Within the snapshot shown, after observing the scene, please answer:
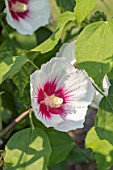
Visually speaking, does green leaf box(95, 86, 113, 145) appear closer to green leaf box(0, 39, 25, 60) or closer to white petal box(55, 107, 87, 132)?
white petal box(55, 107, 87, 132)

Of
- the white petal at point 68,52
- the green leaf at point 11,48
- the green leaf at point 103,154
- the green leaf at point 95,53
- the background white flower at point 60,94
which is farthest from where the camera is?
the green leaf at point 11,48

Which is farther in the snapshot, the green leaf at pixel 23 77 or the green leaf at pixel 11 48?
the green leaf at pixel 11 48

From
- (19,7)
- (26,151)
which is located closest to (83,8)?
(26,151)

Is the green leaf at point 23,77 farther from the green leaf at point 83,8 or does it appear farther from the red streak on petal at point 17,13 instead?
the green leaf at point 83,8

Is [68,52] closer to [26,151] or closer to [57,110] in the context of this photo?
[57,110]

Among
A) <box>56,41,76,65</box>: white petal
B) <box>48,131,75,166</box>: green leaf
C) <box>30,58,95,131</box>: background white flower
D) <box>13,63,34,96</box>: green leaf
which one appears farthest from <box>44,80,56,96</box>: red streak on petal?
<box>48,131,75,166</box>: green leaf

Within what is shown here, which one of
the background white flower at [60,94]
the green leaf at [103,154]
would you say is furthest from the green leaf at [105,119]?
the green leaf at [103,154]

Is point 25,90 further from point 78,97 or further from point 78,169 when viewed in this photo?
point 78,169
